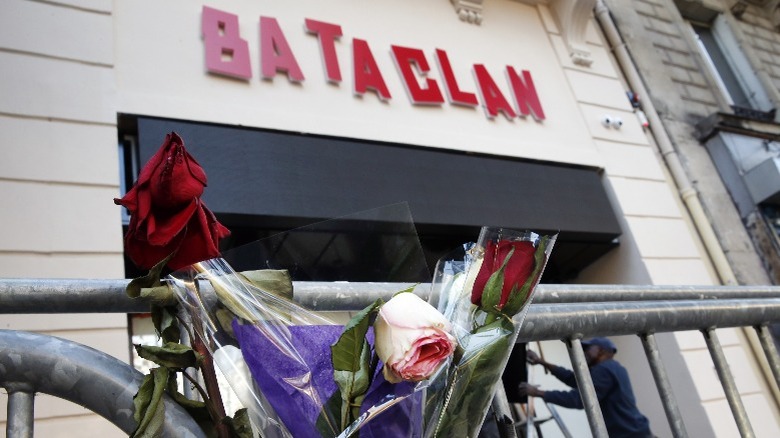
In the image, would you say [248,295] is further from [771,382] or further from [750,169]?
[750,169]

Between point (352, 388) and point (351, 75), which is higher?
point (351, 75)

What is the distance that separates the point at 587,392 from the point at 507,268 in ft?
1.57

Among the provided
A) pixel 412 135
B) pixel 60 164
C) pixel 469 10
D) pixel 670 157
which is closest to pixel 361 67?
pixel 412 135

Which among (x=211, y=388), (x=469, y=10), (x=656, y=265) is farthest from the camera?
(x=469, y=10)

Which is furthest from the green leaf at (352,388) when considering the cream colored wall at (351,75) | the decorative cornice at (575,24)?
the decorative cornice at (575,24)

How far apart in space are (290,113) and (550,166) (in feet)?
7.87

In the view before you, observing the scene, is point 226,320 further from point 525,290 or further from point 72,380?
point 525,290

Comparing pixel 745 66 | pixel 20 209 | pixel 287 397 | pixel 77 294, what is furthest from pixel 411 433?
pixel 745 66

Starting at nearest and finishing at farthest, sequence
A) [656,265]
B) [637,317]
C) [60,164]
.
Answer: [637,317] < [60,164] < [656,265]

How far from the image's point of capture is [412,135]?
4.98m

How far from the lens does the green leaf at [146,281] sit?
833 millimetres

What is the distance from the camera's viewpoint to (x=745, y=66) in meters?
8.06

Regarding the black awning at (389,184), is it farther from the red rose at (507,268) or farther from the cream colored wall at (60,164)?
the red rose at (507,268)

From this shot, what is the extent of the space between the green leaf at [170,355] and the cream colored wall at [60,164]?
2431 millimetres
